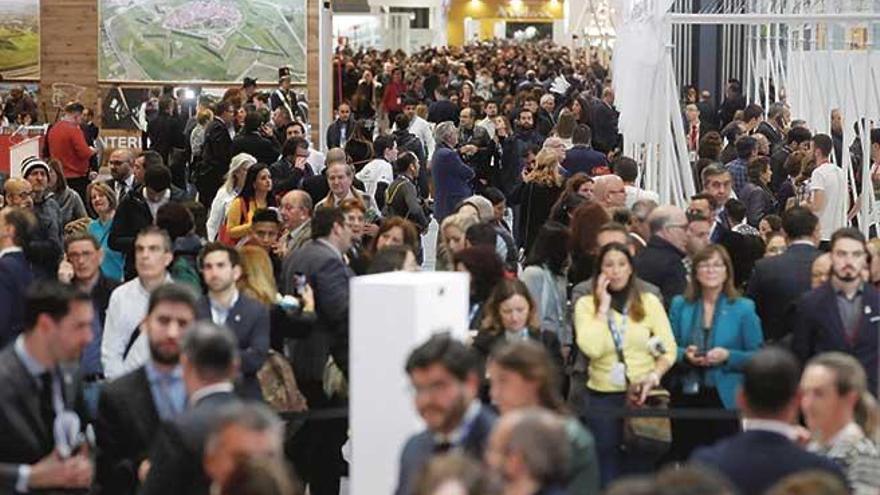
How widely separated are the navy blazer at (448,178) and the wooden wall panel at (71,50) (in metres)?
9.11

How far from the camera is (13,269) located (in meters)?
9.69

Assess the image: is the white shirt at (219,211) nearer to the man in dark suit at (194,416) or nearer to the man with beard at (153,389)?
the man with beard at (153,389)

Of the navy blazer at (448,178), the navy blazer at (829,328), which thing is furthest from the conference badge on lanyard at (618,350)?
the navy blazer at (448,178)

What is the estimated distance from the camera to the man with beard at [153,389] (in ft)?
23.4

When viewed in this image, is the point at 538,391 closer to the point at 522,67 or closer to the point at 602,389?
the point at 602,389

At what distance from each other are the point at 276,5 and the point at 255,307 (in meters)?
16.9

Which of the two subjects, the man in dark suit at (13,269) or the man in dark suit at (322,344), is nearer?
the man in dark suit at (13,269)

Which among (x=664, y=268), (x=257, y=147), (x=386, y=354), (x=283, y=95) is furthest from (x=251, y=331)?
(x=283, y=95)

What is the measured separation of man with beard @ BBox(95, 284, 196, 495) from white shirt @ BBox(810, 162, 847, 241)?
27.3 ft

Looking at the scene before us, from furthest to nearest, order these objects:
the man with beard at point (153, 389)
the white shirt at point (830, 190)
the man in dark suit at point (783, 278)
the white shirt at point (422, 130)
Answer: the white shirt at point (422, 130) → the white shirt at point (830, 190) → the man in dark suit at point (783, 278) → the man with beard at point (153, 389)

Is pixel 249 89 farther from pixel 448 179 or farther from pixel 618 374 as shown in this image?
pixel 618 374

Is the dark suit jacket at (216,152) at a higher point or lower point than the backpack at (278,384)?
higher

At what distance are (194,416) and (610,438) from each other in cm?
324

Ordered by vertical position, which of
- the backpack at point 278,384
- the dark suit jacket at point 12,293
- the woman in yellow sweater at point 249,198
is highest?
the woman in yellow sweater at point 249,198
